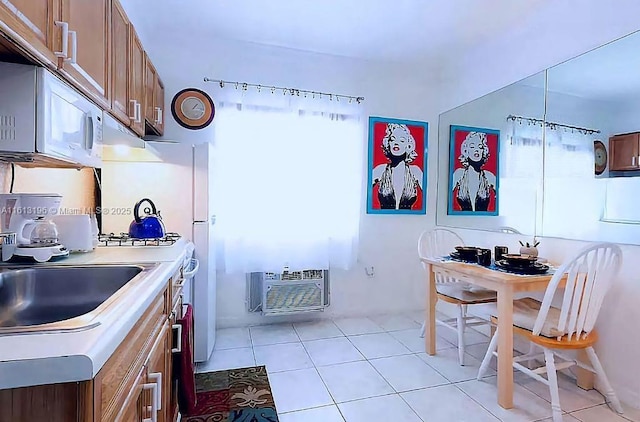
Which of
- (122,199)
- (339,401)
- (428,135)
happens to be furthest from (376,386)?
(428,135)

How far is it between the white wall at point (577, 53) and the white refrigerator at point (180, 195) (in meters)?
2.41

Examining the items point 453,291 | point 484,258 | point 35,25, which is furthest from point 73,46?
point 453,291

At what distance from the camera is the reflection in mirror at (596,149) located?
2.08 m

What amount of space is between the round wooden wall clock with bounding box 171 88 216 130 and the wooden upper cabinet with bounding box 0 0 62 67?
6.54 feet

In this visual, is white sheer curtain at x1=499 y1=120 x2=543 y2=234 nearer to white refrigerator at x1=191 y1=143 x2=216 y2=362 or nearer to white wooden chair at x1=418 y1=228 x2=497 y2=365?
white wooden chair at x1=418 y1=228 x2=497 y2=365

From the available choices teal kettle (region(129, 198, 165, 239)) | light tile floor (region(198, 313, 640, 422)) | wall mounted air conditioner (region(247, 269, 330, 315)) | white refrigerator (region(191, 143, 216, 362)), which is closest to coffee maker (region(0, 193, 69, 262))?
teal kettle (region(129, 198, 165, 239))

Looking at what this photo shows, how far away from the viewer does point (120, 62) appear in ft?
5.74

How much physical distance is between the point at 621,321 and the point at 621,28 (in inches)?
68.5

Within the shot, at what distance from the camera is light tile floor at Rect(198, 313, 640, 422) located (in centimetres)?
195

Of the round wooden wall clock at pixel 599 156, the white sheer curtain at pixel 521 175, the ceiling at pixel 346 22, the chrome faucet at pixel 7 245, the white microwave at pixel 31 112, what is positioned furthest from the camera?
the white sheer curtain at pixel 521 175

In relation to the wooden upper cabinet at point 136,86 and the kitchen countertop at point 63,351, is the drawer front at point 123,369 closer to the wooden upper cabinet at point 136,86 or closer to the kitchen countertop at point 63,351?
the kitchen countertop at point 63,351

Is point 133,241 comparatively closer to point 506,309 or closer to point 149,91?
point 149,91

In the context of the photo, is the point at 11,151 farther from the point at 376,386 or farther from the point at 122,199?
the point at 376,386

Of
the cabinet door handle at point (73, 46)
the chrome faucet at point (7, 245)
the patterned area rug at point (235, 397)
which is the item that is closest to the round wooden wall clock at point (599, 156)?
the patterned area rug at point (235, 397)
